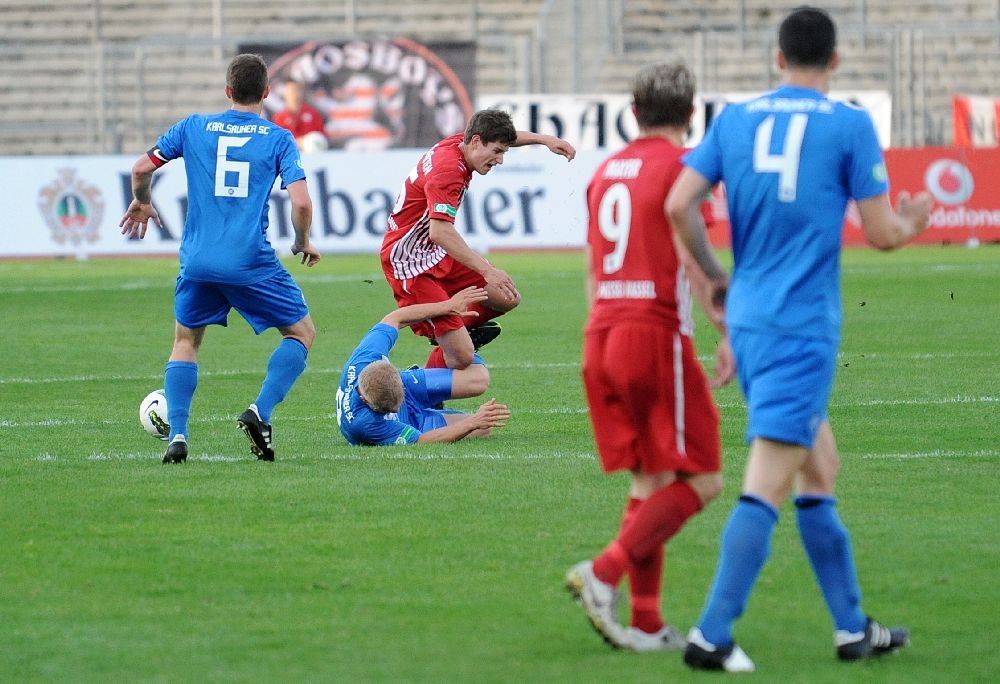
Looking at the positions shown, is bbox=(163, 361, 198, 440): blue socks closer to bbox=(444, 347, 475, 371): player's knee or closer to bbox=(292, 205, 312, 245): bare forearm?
bbox=(292, 205, 312, 245): bare forearm

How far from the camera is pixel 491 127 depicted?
31.2 feet

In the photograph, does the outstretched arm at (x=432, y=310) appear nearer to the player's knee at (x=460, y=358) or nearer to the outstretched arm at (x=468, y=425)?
the player's knee at (x=460, y=358)

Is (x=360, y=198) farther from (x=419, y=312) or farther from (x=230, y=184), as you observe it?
(x=230, y=184)

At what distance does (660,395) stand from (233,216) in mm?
4047

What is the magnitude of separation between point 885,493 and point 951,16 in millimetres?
26393

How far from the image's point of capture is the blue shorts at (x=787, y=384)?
4859mm

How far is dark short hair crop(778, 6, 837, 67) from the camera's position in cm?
498

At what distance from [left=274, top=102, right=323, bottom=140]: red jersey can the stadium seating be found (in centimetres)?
183

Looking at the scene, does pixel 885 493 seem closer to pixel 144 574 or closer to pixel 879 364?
pixel 144 574

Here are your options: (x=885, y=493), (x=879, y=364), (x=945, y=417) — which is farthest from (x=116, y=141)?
(x=885, y=493)

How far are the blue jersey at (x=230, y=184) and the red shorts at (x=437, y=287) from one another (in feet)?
4.54

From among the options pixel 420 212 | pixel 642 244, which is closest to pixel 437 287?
pixel 420 212

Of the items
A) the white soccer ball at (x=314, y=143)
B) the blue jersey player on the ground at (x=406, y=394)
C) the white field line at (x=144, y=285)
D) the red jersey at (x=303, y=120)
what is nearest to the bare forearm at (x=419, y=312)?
the blue jersey player on the ground at (x=406, y=394)

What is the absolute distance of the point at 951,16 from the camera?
106 ft
